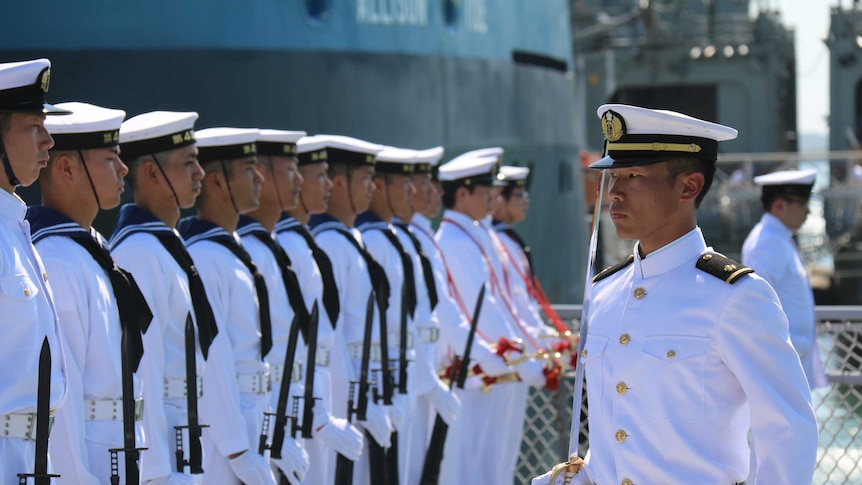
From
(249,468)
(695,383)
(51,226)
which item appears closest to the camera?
(695,383)

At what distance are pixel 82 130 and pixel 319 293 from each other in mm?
1681

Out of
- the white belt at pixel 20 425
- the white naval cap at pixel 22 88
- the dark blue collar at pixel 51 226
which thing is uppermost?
the white naval cap at pixel 22 88

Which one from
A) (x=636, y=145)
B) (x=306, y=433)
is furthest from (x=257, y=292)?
(x=636, y=145)

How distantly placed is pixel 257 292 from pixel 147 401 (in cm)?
88

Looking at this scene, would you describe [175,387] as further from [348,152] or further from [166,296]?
[348,152]

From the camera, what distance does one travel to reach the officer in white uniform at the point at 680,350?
Answer: 2936mm

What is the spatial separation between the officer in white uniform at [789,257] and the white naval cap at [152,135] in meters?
3.03

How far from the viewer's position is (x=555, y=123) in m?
10.7

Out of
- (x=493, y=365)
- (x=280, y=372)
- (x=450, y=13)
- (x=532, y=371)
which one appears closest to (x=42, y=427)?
(x=280, y=372)

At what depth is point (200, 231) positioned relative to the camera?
15.7 feet

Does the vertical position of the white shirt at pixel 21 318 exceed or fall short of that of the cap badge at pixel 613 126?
it falls short

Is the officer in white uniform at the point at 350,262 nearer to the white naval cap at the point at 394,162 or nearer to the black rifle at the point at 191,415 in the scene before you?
the white naval cap at the point at 394,162

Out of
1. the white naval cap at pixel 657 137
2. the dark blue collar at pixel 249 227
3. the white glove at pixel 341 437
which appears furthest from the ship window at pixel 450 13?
the white naval cap at pixel 657 137

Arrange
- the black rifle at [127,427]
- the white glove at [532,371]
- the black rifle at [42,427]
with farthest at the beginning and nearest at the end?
the white glove at [532,371] → the black rifle at [127,427] → the black rifle at [42,427]
